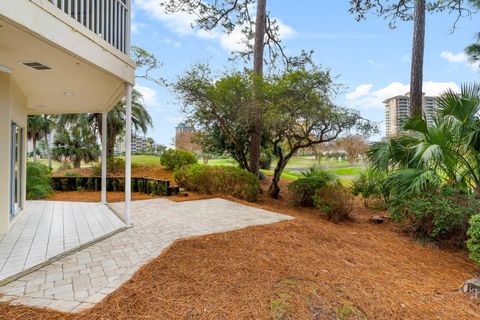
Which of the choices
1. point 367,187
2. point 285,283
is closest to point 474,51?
point 367,187

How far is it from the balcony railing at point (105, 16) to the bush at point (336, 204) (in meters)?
5.89

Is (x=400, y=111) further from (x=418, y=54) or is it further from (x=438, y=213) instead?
(x=438, y=213)

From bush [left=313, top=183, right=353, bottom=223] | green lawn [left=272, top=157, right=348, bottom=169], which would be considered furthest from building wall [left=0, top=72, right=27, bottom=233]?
green lawn [left=272, top=157, right=348, bottom=169]

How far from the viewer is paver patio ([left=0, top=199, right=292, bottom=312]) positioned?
2.81m

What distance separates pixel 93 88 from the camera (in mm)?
5754

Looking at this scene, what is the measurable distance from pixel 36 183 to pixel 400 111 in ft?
37.9

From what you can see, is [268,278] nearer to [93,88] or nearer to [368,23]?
[93,88]

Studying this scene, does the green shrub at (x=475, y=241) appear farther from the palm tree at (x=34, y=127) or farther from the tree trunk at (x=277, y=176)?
the palm tree at (x=34, y=127)

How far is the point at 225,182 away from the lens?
9.42 metres

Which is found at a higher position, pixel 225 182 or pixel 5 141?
pixel 5 141

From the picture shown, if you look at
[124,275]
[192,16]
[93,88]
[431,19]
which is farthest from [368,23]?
[124,275]

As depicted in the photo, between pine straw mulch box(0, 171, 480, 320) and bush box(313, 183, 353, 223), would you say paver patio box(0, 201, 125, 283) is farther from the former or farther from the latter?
bush box(313, 183, 353, 223)

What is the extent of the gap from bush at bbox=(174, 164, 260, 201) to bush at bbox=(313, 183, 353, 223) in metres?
2.42

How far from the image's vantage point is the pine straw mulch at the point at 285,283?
2.61 m
